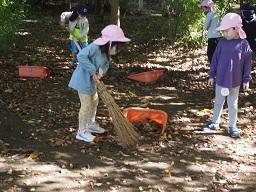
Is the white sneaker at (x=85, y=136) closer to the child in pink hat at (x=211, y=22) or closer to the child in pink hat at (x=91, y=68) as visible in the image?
the child in pink hat at (x=91, y=68)

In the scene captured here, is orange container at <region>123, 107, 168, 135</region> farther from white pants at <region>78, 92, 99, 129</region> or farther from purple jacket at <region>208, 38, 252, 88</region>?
purple jacket at <region>208, 38, 252, 88</region>

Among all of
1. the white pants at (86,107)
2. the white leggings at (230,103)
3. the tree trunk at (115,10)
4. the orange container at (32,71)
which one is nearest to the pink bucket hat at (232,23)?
the white leggings at (230,103)

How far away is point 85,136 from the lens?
5.73 meters

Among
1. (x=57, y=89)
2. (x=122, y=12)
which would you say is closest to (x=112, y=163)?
(x=57, y=89)

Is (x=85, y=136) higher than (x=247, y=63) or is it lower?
lower

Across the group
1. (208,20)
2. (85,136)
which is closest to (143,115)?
(85,136)

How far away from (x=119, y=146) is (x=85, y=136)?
1.45 feet

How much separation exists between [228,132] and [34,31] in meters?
9.44

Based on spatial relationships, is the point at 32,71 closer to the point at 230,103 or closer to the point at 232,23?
the point at 230,103

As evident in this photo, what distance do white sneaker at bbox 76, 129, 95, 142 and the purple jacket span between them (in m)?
1.74

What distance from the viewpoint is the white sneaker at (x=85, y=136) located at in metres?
5.72

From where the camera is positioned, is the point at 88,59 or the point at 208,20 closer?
the point at 88,59

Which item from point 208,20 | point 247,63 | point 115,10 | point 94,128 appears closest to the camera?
point 247,63

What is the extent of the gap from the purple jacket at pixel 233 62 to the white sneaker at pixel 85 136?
1.74 meters
